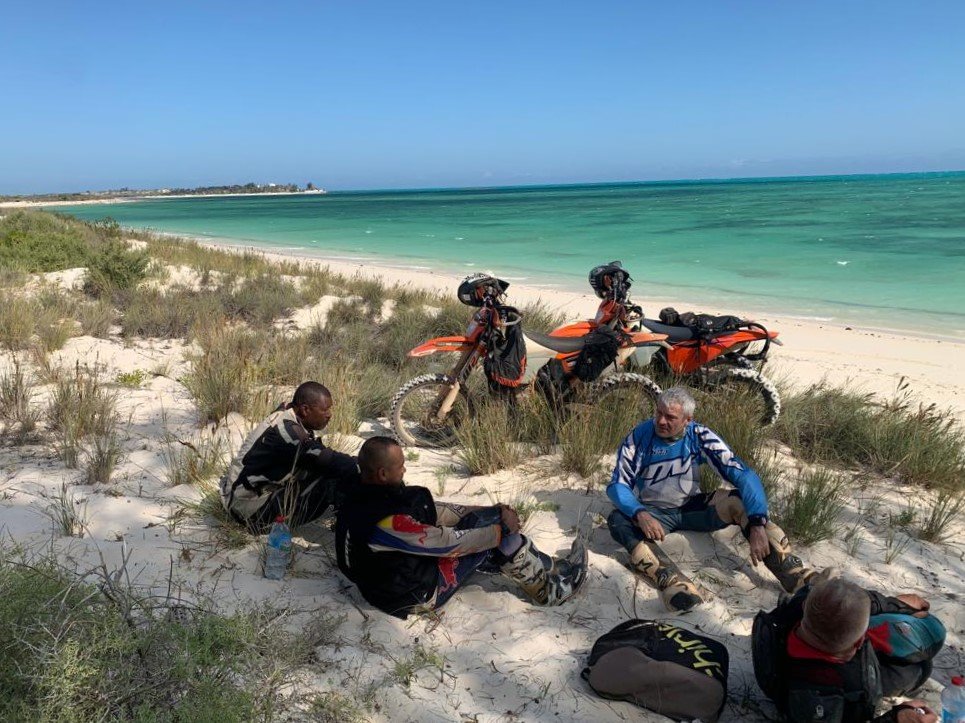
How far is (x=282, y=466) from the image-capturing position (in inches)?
136

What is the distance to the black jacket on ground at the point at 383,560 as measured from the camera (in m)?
2.89

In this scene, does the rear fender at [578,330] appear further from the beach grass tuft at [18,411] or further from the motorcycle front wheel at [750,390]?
the beach grass tuft at [18,411]

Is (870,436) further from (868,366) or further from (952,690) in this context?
(868,366)

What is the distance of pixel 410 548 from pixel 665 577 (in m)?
1.24

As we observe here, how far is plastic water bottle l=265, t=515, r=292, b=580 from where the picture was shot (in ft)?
10.4

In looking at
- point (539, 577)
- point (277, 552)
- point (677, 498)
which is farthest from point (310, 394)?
point (677, 498)

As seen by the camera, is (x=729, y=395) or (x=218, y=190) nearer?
(x=729, y=395)

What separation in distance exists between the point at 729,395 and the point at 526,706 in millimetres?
3138

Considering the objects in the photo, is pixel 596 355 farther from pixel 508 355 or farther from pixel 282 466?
pixel 282 466

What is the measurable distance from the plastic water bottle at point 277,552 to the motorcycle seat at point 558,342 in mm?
2426

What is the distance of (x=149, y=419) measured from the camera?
510 centimetres

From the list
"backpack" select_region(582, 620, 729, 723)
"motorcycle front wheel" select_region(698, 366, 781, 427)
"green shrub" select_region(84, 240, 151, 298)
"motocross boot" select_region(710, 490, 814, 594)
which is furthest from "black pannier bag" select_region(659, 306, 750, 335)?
"green shrub" select_region(84, 240, 151, 298)

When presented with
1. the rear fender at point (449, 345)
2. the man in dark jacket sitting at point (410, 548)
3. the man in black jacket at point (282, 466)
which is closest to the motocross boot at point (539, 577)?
the man in dark jacket sitting at point (410, 548)

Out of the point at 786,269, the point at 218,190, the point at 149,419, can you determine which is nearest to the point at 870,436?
the point at 149,419
